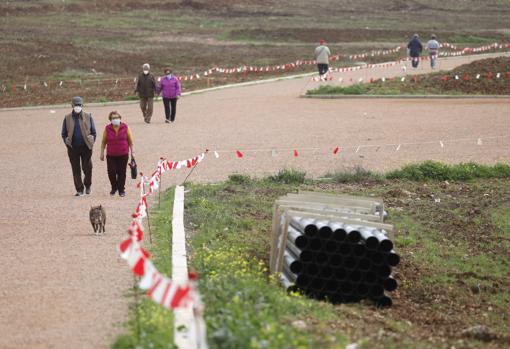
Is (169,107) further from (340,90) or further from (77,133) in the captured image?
(77,133)

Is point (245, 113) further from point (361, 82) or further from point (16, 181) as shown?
point (16, 181)

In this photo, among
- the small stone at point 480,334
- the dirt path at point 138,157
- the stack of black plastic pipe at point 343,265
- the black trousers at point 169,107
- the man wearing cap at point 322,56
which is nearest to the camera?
the small stone at point 480,334

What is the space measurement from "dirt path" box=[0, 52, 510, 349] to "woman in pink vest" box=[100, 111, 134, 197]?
0.47m

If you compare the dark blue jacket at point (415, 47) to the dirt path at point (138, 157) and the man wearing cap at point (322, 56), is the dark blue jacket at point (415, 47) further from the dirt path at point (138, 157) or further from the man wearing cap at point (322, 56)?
the dirt path at point (138, 157)

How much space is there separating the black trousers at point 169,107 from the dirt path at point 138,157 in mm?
333

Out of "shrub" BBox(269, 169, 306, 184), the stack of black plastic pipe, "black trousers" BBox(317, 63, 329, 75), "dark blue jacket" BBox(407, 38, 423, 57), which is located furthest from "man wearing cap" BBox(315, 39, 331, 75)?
the stack of black plastic pipe

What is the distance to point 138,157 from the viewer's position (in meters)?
24.3

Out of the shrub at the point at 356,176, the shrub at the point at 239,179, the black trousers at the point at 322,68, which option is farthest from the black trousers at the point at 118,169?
the black trousers at the point at 322,68

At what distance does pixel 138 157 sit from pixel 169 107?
22.6ft

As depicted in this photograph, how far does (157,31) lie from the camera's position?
76.6 m

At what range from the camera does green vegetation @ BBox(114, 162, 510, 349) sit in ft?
31.0

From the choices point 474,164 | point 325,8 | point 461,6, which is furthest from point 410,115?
point 461,6

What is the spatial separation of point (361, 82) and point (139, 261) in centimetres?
3343

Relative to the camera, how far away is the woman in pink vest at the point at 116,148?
62.7 feet
